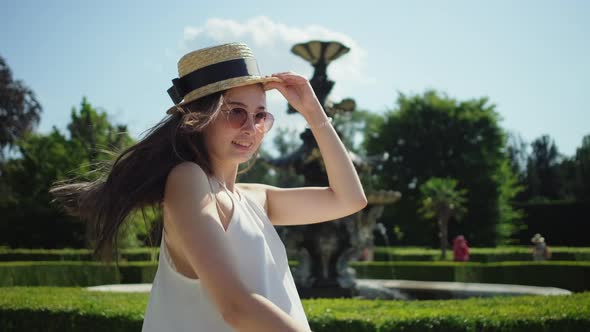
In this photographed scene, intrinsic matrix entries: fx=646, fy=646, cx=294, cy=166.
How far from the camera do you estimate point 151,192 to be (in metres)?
1.84

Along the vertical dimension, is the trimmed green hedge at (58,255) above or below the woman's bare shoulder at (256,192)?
below

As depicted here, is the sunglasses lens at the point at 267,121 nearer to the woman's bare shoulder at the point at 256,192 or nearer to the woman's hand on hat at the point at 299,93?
the woman's hand on hat at the point at 299,93

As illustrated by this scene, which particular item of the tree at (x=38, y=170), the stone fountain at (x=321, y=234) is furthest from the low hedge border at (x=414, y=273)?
the tree at (x=38, y=170)

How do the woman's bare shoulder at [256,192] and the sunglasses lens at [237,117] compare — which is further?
the woman's bare shoulder at [256,192]

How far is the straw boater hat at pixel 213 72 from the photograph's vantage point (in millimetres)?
2021

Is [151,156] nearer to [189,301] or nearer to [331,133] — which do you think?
[189,301]

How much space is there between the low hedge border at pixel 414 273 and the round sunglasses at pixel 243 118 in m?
14.3

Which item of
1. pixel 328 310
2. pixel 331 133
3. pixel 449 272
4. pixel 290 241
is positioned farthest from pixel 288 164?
pixel 331 133

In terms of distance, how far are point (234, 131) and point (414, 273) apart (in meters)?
16.0

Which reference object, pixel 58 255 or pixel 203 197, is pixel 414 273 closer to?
pixel 58 255

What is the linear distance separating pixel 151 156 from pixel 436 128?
39628mm

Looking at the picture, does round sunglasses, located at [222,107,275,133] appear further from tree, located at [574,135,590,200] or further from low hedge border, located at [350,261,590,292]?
tree, located at [574,135,590,200]

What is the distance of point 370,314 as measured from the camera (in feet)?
20.1

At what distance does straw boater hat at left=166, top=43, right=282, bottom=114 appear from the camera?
79.6 inches
